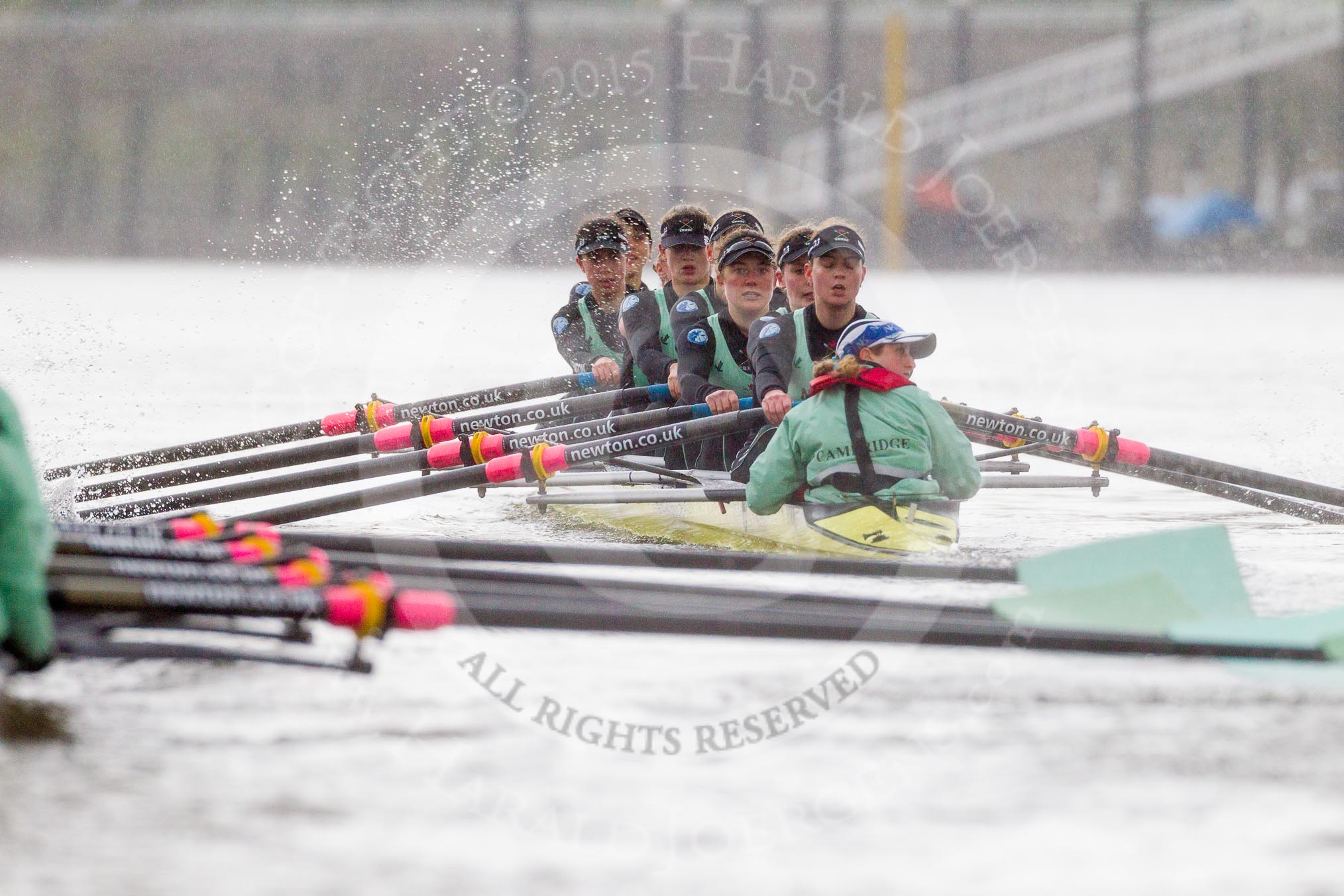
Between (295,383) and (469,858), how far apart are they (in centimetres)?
1260

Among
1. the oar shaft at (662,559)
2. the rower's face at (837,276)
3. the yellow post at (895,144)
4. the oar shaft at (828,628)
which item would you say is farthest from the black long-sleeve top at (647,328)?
the yellow post at (895,144)

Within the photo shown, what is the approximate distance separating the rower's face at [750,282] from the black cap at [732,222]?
25.8 inches

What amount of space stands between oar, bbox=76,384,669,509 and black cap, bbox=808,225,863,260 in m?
1.84

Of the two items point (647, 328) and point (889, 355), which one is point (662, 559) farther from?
point (647, 328)

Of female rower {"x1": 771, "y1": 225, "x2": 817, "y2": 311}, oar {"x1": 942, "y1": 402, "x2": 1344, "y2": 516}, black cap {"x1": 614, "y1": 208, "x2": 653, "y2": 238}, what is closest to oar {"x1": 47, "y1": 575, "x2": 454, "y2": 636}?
oar {"x1": 942, "y1": 402, "x2": 1344, "y2": 516}

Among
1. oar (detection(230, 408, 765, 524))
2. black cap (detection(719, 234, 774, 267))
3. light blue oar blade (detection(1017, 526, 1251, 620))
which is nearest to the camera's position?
light blue oar blade (detection(1017, 526, 1251, 620))

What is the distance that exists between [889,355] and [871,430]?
11.0 inches

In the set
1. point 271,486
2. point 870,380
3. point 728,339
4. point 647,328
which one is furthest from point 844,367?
point 647,328

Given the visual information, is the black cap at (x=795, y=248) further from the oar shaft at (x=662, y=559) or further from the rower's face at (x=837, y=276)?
the oar shaft at (x=662, y=559)

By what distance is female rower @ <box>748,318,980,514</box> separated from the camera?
6215mm

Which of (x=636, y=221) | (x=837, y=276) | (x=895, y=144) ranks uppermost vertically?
(x=895, y=144)

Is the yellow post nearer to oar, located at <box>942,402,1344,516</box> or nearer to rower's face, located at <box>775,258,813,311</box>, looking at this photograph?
rower's face, located at <box>775,258,813,311</box>

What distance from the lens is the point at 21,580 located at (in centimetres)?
415

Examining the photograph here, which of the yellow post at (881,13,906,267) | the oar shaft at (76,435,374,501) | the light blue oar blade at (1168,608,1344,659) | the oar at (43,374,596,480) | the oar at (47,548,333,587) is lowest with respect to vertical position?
the light blue oar blade at (1168,608,1344,659)
